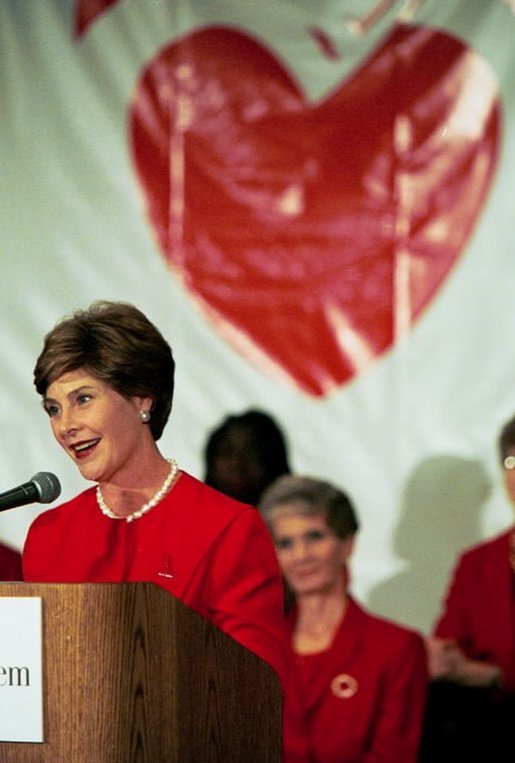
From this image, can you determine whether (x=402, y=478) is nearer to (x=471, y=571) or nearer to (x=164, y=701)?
(x=471, y=571)

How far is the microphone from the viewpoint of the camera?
1.92 m

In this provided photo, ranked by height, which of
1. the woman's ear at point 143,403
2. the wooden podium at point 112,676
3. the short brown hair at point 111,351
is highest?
the short brown hair at point 111,351

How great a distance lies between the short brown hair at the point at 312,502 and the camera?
13.0 ft

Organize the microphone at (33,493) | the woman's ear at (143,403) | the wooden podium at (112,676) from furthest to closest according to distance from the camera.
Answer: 1. the woman's ear at (143,403)
2. the microphone at (33,493)
3. the wooden podium at (112,676)

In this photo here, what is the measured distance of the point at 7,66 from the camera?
15.2 ft

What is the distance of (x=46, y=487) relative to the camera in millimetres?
1988

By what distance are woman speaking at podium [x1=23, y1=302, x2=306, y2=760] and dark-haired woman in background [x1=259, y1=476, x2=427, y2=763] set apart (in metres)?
1.54

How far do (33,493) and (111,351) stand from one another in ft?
1.07

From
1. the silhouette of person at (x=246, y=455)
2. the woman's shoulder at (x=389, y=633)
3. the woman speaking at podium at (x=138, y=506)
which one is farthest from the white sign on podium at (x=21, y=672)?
the silhouette of person at (x=246, y=455)

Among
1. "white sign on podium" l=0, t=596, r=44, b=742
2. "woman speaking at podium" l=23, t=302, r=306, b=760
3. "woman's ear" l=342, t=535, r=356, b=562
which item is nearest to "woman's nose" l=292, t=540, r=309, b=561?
"woman's ear" l=342, t=535, r=356, b=562

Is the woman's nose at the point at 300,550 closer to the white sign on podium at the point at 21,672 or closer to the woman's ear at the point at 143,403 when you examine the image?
the woman's ear at the point at 143,403

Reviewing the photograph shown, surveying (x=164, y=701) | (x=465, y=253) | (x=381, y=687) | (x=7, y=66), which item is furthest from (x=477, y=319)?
(x=164, y=701)

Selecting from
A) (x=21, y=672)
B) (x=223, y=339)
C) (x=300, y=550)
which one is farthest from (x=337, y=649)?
(x=21, y=672)

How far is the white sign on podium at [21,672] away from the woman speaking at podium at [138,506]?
372 mm
